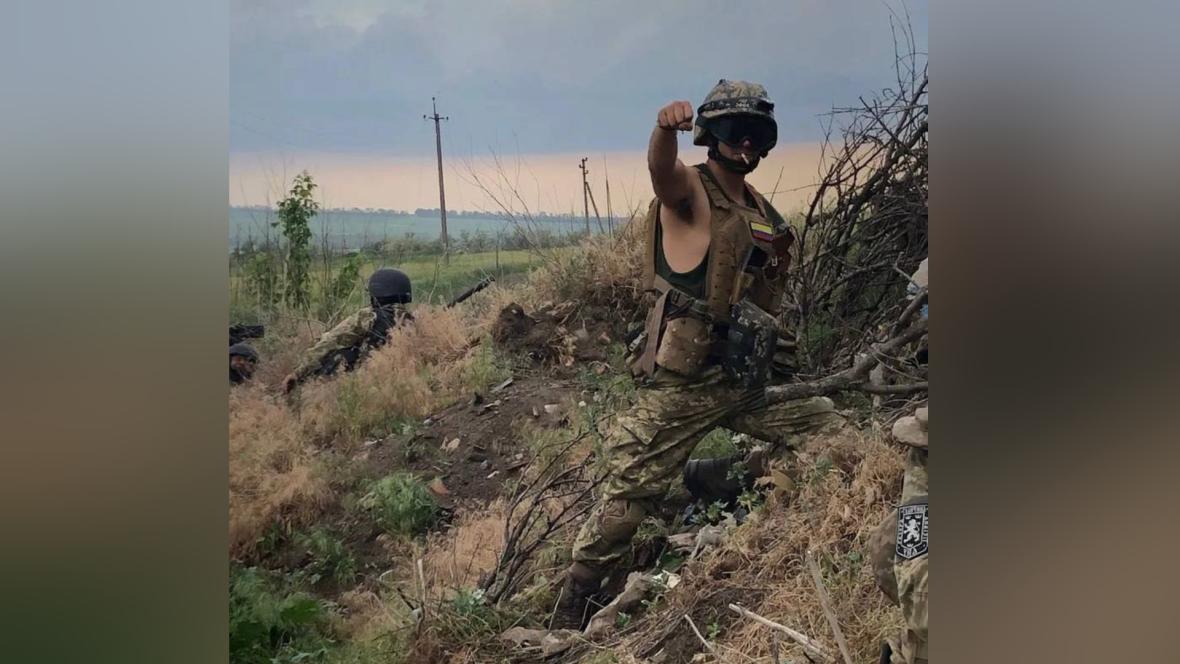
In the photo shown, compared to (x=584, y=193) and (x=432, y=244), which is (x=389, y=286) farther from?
(x=584, y=193)

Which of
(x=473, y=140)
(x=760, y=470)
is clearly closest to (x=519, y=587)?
(x=760, y=470)

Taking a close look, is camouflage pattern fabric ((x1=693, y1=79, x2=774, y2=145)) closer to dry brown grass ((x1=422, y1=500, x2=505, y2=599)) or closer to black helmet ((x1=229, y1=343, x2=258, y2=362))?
dry brown grass ((x1=422, y1=500, x2=505, y2=599))

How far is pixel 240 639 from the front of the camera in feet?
11.6

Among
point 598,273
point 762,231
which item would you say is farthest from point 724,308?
point 598,273

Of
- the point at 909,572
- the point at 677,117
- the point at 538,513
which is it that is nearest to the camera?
the point at 909,572

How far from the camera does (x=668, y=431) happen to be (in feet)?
11.6

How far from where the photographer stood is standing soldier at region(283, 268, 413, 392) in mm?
3605

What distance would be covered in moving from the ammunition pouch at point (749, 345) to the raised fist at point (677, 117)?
2.38 ft

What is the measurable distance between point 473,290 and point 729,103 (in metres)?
1.26

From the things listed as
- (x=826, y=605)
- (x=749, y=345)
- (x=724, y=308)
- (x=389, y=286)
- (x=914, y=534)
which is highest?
(x=389, y=286)

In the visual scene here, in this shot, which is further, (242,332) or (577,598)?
(242,332)

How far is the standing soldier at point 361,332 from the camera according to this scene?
3.61 m
